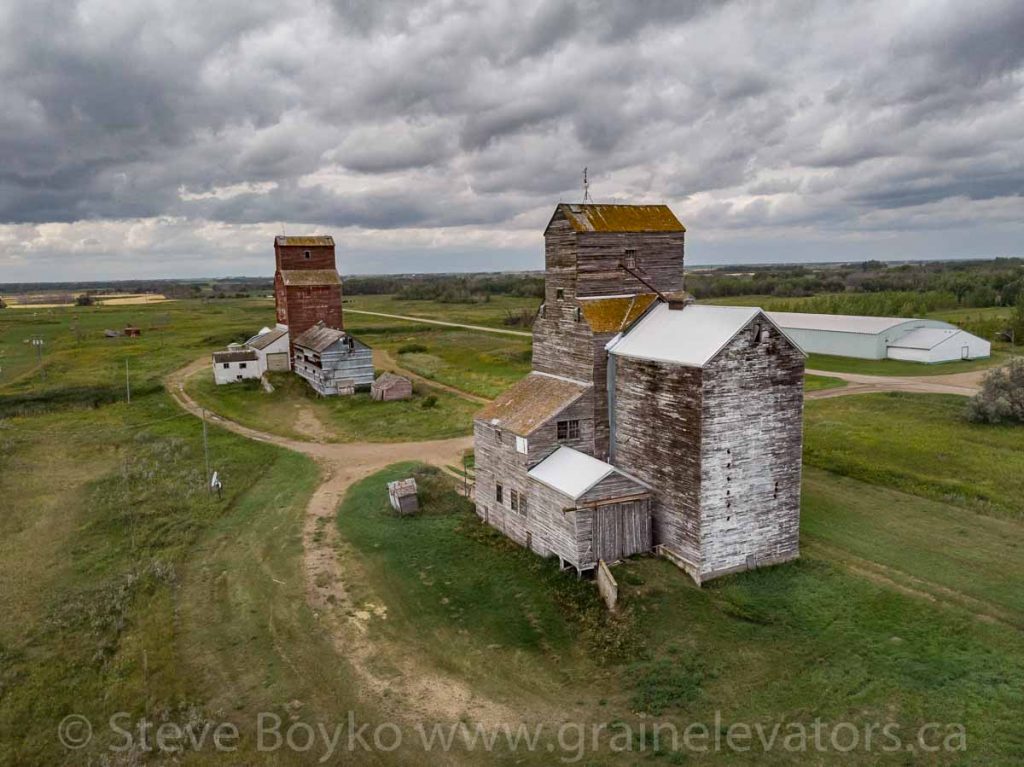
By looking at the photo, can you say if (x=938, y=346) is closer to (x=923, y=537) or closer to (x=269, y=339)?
(x=923, y=537)

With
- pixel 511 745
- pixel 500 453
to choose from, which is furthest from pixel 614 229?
pixel 511 745

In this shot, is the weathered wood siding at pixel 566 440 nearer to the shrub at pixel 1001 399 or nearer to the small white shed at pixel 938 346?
the shrub at pixel 1001 399

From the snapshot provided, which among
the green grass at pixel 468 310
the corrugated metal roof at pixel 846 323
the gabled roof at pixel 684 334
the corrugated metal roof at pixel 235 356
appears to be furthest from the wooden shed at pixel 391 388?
the green grass at pixel 468 310

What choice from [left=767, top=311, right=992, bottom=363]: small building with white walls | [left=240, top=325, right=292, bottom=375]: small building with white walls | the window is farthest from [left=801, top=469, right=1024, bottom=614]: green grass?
[left=240, top=325, right=292, bottom=375]: small building with white walls

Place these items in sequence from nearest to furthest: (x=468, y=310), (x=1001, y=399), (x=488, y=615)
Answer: (x=488, y=615), (x=1001, y=399), (x=468, y=310)

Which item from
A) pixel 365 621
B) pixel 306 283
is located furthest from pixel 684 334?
pixel 306 283

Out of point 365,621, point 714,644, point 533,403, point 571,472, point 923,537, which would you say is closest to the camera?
point 714,644
